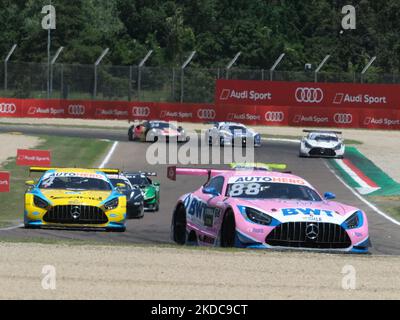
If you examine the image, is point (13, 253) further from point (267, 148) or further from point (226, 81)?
point (226, 81)

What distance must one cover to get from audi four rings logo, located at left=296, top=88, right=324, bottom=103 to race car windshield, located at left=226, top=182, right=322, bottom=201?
48.2 meters

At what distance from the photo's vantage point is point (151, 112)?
62.4 m

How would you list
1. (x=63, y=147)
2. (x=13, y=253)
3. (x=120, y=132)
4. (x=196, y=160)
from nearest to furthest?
1. (x=13, y=253)
2. (x=196, y=160)
3. (x=63, y=147)
4. (x=120, y=132)

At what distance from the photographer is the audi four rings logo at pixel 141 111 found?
62.6 meters

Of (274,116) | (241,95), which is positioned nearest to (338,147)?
(274,116)

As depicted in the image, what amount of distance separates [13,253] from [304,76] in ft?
176

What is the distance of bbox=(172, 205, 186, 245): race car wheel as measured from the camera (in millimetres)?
17625

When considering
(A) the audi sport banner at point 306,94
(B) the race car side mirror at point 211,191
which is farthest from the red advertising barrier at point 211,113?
(B) the race car side mirror at point 211,191

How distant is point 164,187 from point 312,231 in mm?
17373

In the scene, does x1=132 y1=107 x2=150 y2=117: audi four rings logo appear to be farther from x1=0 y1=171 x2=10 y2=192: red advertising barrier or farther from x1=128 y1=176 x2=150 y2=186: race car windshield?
x1=0 y1=171 x2=10 y2=192: red advertising barrier

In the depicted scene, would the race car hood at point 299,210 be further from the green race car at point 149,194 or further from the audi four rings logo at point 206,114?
the audi four rings logo at point 206,114

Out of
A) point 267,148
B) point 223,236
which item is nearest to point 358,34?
point 267,148

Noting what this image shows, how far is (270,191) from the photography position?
1628 centimetres

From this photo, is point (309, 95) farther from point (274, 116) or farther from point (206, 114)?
point (206, 114)
